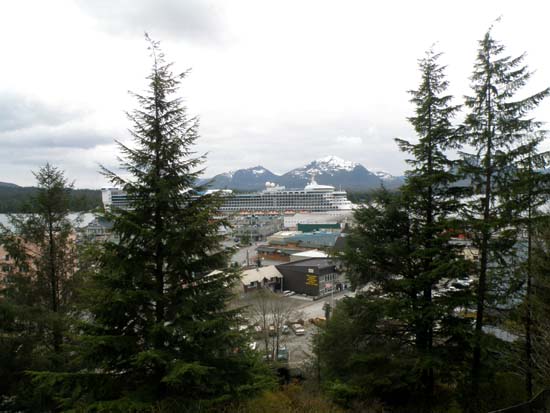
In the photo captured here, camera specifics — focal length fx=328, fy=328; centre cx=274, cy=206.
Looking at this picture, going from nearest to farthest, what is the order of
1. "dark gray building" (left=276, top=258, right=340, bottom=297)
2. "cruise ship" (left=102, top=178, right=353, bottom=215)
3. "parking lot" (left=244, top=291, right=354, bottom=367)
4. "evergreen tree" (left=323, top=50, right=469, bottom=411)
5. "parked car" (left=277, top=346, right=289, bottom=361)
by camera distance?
1. "evergreen tree" (left=323, top=50, right=469, bottom=411)
2. "parked car" (left=277, top=346, right=289, bottom=361)
3. "parking lot" (left=244, top=291, right=354, bottom=367)
4. "dark gray building" (left=276, top=258, right=340, bottom=297)
5. "cruise ship" (left=102, top=178, right=353, bottom=215)

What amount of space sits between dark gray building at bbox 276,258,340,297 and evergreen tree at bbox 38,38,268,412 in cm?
2653

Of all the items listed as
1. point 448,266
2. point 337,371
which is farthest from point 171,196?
point 337,371

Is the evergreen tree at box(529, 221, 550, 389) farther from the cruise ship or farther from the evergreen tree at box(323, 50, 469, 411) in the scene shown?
the cruise ship

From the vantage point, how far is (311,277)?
32.5 m

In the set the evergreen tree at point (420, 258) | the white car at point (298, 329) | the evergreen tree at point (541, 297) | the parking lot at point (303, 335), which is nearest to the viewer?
the evergreen tree at point (541, 297)

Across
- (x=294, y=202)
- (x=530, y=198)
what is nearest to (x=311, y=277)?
(x=530, y=198)

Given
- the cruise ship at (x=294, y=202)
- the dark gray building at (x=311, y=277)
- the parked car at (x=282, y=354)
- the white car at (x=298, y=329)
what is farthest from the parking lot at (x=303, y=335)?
the cruise ship at (x=294, y=202)

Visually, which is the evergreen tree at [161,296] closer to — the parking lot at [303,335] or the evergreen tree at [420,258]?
the evergreen tree at [420,258]

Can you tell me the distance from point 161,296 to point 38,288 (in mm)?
6016

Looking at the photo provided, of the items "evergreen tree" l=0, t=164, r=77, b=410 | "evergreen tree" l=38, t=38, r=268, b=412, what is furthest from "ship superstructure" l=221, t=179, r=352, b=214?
"evergreen tree" l=38, t=38, r=268, b=412

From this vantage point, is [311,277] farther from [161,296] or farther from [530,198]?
[161,296]

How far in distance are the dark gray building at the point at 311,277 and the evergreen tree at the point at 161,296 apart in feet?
87.0

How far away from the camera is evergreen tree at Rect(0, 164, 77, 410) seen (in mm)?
Result: 8641

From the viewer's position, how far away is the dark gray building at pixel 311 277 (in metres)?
32.3
